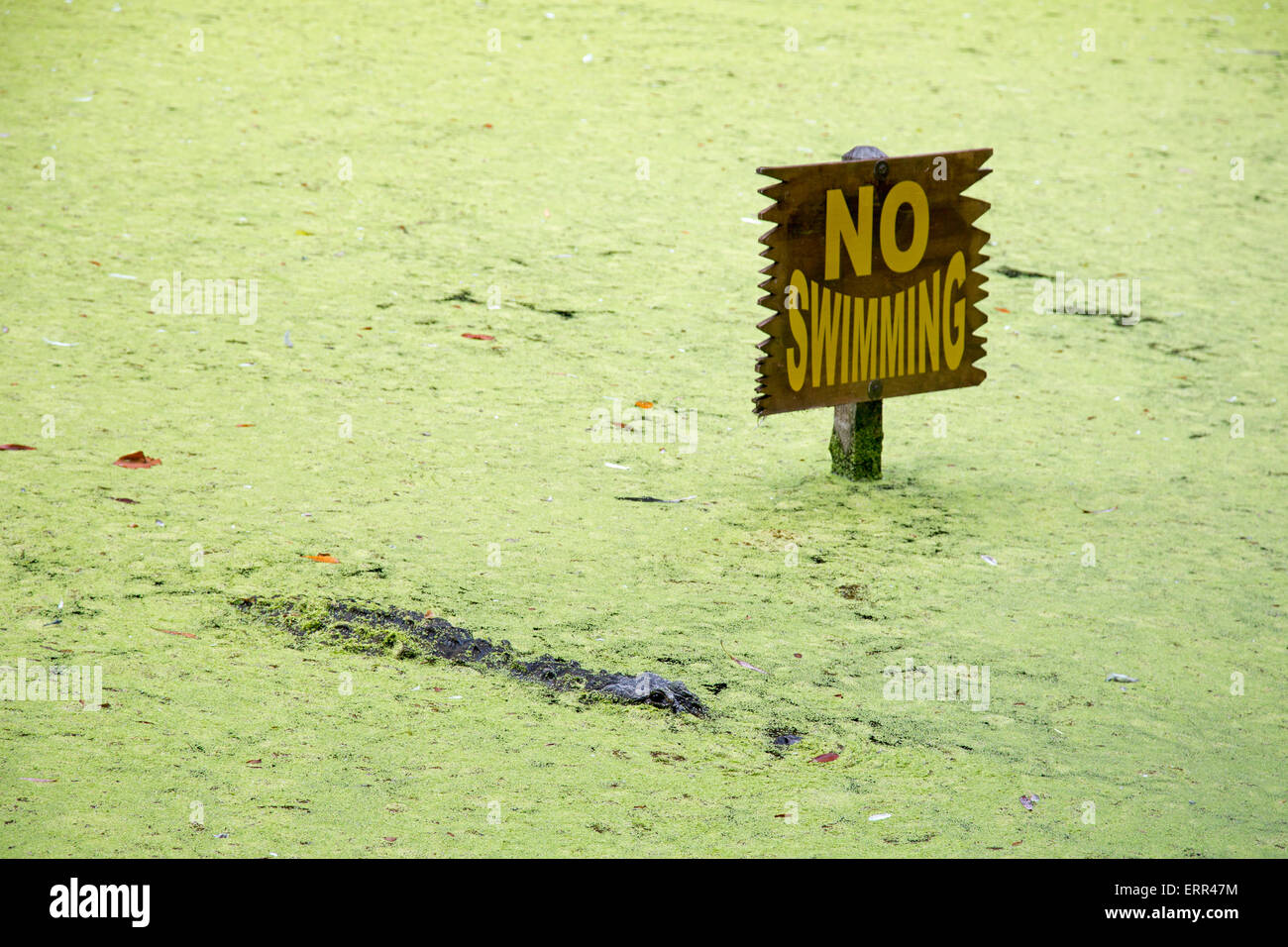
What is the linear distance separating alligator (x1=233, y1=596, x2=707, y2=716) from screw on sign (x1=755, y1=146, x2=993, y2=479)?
3.76ft

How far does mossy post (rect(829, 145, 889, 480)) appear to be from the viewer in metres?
4.26

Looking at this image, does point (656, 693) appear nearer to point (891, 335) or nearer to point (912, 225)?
point (891, 335)

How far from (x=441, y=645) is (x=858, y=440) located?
1.70 m

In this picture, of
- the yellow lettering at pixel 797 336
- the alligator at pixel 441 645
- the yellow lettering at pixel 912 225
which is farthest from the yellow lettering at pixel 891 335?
the alligator at pixel 441 645

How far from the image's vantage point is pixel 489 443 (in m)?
4.30

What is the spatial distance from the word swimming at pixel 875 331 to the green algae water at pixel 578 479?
1.40 feet

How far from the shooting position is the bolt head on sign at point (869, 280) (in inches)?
153

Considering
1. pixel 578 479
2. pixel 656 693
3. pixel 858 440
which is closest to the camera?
pixel 656 693

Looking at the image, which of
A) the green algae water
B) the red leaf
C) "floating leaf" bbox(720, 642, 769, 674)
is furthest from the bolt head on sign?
the red leaf

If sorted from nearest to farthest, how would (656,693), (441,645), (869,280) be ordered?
1. (656,693)
2. (441,645)
3. (869,280)

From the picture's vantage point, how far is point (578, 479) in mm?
4145

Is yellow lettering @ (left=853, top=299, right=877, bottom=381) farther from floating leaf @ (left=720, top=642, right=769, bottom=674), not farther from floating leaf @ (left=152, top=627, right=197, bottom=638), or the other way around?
floating leaf @ (left=152, top=627, right=197, bottom=638)

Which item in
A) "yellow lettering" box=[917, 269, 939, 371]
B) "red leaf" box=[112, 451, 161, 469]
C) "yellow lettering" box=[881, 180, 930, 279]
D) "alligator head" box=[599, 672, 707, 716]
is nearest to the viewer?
"alligator head" box=[599, 672, 707, 716]

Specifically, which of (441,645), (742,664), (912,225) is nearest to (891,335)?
(912,225)
